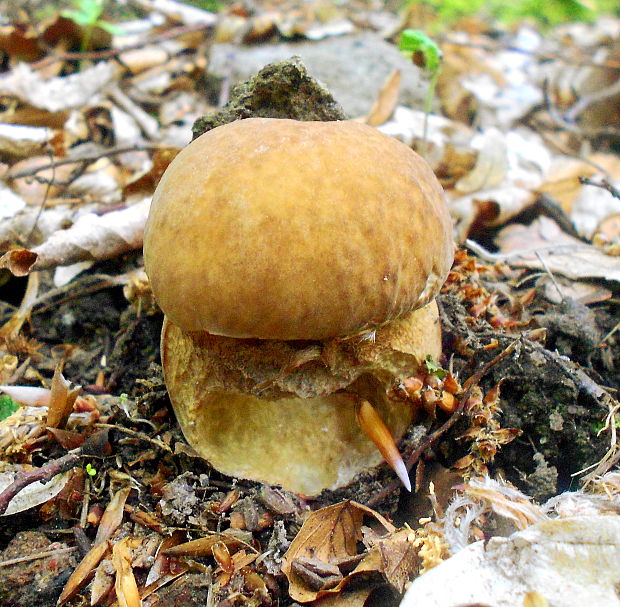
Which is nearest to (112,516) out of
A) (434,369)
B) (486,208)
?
(434,369)

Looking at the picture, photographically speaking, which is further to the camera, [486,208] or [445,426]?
[486,208]

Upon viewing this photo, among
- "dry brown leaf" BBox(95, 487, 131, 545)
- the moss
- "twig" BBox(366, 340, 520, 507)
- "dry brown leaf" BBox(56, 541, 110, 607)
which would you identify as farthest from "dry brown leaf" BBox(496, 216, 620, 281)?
"dry brown leaf" BBox(56, 541, 110, 607)

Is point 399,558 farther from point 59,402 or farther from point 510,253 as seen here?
point 510,253

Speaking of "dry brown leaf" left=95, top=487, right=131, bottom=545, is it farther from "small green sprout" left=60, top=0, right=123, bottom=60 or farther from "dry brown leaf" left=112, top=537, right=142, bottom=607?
"small green sprout" left=60, top=0, right=123, bottom=60

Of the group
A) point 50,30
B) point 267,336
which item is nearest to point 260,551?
point 267,336

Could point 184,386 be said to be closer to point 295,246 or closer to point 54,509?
point 54,509

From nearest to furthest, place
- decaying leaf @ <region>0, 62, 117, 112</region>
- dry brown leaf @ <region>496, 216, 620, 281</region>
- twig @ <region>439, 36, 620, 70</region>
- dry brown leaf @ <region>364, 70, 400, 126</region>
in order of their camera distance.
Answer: dry brown leaf @ <region>496, 216, 620, 281</region>
decaying leaf @ <region>0, 62, 117, 112</region>
dry brown leaf @ <region>364, 70, 400, 126</region>
twig @ <region>439, 36, 620, 70</region>
